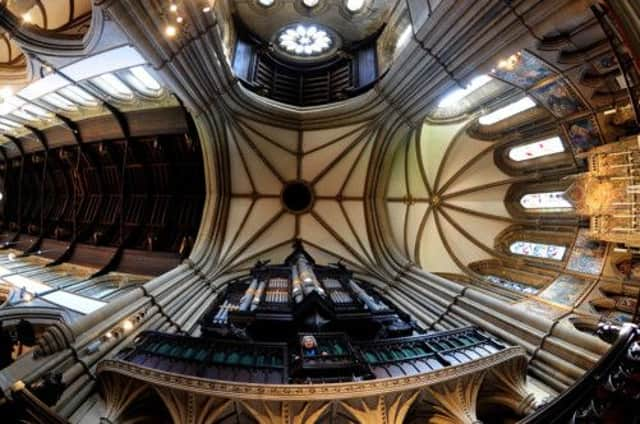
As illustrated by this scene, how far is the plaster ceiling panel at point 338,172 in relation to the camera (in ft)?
41.2

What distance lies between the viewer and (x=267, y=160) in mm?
12781

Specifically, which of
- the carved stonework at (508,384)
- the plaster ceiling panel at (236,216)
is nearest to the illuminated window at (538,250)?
the carved stonework at (508,384)

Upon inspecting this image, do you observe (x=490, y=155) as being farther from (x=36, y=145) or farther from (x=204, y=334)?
(x=36, y=145)

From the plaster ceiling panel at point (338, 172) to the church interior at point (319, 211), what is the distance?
0.10 meters

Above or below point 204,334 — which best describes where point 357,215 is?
above

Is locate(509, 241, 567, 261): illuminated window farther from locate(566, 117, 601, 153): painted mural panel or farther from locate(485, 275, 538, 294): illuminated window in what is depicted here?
locate(566, 117, 601, 153): painted mural panel

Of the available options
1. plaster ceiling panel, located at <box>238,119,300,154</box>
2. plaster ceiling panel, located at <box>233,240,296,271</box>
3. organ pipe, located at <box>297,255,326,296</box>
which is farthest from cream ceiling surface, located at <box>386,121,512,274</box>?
plaster ceiling panel, located at <box>233,240,296,271</box>

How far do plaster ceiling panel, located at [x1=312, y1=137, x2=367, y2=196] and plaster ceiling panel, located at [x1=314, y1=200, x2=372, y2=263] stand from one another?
1.77ft

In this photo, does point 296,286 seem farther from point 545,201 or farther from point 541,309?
point 545,201

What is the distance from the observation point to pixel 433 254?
529 inches

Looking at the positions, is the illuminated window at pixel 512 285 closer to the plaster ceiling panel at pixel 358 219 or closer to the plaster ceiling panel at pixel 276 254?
the plaster ceiling panel at pixel 358 219

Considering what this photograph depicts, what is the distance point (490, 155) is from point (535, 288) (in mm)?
5391

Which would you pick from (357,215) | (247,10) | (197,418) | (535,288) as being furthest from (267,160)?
(535,288)

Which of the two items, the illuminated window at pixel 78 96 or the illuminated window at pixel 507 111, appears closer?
the illuminated window at pixel 78 96
